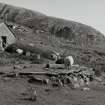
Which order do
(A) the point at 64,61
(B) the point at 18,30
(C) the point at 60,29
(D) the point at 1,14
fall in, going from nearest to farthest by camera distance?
(A) the point at 64,61 < (B) the point at 18,30 < (C) the point at 60,29 < (D) the point at 1,14

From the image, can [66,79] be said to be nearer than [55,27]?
Yes

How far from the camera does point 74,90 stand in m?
15.0

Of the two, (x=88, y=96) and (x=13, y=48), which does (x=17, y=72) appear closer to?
(x=88, y=96)

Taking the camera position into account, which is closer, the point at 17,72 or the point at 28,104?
the point at 28,104

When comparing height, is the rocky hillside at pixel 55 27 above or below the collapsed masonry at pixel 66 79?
above

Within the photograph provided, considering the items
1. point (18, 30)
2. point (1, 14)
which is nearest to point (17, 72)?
point (18, 30)

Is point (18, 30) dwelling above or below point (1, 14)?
below

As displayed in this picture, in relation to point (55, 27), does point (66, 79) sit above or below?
below

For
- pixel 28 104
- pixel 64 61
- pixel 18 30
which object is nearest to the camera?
pixel 28 104

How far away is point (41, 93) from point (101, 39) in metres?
48.2

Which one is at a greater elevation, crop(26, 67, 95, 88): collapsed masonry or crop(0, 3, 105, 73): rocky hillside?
crop(0, 3, 105, 73): rocky hillside

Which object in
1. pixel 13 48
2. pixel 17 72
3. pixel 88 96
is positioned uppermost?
pixel 13 48

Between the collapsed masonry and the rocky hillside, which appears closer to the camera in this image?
the collapsed masonry

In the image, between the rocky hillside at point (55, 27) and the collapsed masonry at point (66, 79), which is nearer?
the collapsed masonry at point (66, 79)
